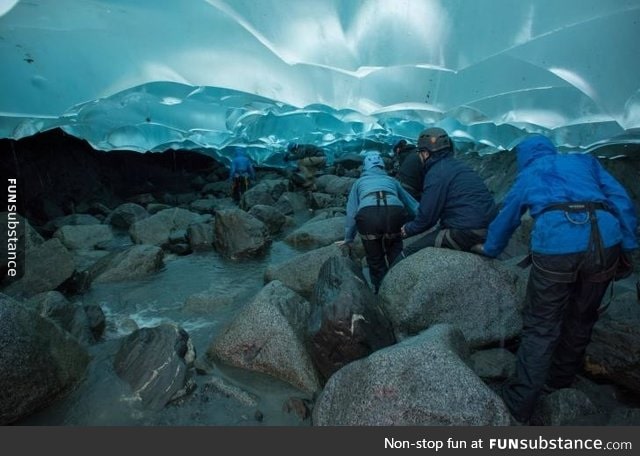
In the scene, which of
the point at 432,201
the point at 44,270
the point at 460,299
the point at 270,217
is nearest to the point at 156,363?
the point at 460,299

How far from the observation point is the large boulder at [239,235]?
6.86m

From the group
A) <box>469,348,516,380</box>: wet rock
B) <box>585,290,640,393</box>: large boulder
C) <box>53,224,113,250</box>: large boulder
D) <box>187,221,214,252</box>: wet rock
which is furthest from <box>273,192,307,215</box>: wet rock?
<box>585,290,640,393</box>: large boulder

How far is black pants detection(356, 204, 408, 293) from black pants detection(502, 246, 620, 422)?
1.75 meters

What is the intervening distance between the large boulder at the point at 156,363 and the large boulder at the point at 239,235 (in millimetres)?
3436

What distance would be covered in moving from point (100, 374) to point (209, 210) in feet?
30.3

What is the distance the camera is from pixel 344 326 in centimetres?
291

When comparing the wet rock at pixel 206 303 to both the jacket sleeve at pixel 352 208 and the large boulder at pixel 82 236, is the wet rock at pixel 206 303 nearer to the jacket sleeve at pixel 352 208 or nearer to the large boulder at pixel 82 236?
the jacket sleeve at pixel 352 208

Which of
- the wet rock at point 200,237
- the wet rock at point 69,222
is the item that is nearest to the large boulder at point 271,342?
the wet rock at point 200,237

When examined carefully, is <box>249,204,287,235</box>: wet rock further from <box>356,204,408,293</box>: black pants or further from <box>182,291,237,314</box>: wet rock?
<box>356,204,408,293</box>: black pants

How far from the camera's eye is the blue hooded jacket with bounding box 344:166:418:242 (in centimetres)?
416

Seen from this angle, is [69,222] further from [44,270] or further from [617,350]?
[617,350]

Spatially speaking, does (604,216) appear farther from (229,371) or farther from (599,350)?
(229,371)

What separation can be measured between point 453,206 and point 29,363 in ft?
12.1

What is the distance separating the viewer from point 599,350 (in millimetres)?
3004
